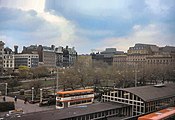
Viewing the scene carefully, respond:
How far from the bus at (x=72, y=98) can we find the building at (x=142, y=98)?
85cm

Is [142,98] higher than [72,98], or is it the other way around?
[142,98]

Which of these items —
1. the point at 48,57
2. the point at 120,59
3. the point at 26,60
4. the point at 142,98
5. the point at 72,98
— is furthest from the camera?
the point at 120,59

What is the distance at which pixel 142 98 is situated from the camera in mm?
6422

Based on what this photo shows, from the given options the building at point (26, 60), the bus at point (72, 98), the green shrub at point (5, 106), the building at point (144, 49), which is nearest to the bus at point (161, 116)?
the bus at point (72, 98)

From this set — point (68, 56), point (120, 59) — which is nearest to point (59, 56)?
point (68, 56)

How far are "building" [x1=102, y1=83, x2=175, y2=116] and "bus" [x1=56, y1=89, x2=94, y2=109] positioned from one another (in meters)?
0.85

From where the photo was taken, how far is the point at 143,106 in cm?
638

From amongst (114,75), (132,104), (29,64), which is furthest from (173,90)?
(29,64)

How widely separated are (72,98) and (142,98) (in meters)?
2.19

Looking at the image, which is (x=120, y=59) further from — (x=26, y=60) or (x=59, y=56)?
(x=26, y=60)

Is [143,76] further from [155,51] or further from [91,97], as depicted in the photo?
[155,51]

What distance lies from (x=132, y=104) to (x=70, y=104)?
6.31 ft

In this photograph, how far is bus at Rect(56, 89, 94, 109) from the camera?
7.45m

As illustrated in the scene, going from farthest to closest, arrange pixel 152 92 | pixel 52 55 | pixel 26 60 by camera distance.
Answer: pixel 52 55, pixel 26 60, pixel 152 92
